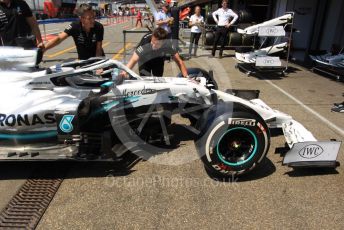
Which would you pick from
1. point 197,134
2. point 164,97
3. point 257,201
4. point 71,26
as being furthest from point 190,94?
point 71,26

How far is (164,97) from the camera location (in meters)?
3.86

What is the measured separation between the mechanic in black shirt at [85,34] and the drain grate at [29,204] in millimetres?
1837

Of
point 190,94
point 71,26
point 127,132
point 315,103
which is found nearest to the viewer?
point 127,132

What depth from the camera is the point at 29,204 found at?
3.09 metres

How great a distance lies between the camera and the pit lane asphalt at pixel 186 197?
2838mm

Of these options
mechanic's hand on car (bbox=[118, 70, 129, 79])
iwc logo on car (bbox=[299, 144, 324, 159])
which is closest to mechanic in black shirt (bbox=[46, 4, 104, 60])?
mechanic's hand on car (bbox=[118, 70, 129, 79])

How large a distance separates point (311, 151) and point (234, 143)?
798mm

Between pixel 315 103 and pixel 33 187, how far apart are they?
17.4ft

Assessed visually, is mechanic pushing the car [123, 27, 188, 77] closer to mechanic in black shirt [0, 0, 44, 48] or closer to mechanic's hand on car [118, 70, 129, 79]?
mechanic's hand on car [118, 70, 129, 79]

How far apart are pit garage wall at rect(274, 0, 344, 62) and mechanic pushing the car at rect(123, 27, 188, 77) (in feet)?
26.7

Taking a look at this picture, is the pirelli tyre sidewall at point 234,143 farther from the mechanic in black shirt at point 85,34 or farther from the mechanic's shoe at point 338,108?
the mechanic's shoe at point 338,108

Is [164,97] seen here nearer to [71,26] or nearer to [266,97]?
[71,26]

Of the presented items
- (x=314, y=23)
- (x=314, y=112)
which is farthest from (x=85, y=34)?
(x=314, y=23)

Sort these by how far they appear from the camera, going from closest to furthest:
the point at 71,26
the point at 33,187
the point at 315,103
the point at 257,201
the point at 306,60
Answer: the point at 257,201 < the point at 33,187 < the point at 71,26 < the point at 315,103 < the point at 306,60
